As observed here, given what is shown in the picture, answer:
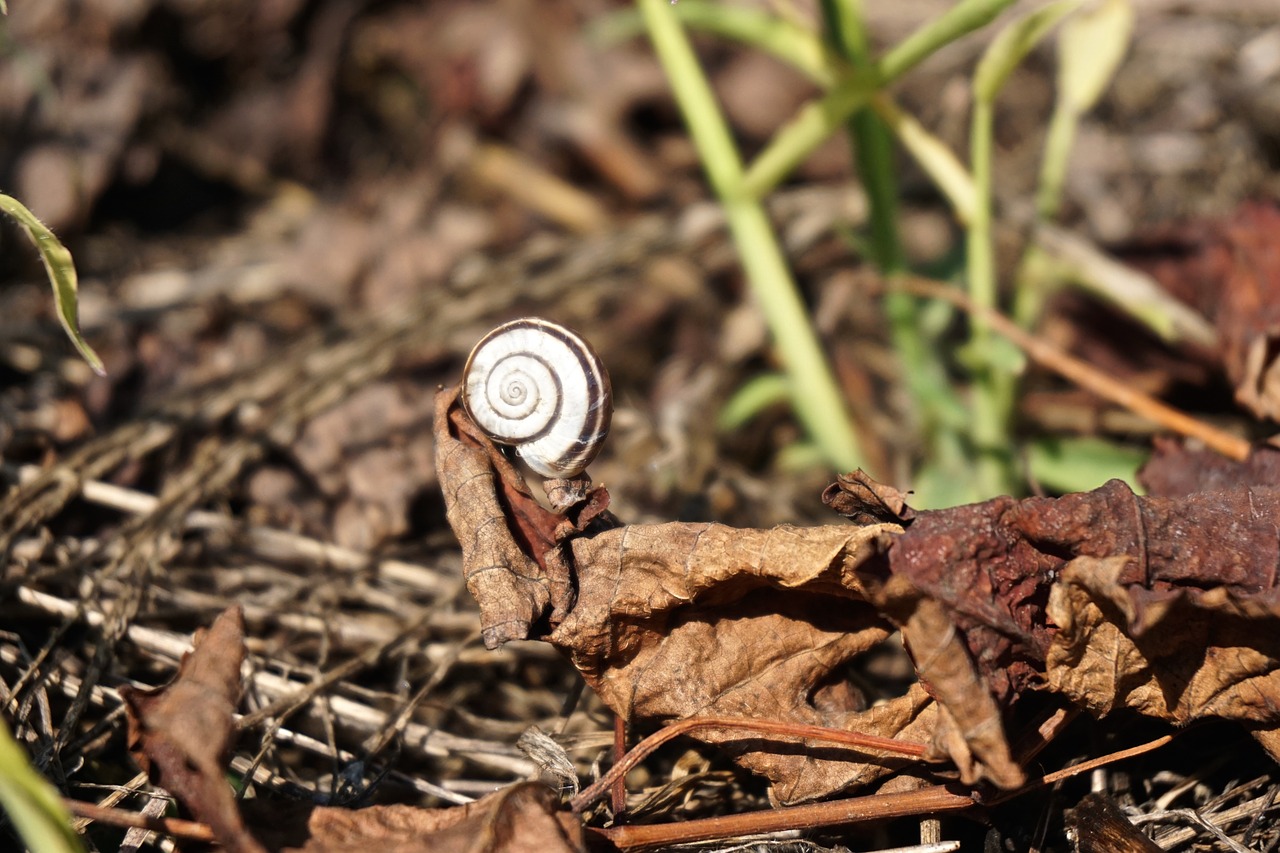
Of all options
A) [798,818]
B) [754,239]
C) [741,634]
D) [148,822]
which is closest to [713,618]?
[741,634]

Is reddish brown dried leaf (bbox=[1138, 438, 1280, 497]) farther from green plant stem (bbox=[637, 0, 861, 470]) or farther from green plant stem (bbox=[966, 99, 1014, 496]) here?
green plant stem (bbox=[637, 0, 861, 470])

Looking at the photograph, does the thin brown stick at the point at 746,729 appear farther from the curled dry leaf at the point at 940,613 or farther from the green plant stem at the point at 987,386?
the green plant stem at the point at 987,386

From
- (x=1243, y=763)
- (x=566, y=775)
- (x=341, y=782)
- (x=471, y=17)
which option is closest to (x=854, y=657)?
(x=566, y=775)

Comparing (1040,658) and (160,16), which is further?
(160,16)

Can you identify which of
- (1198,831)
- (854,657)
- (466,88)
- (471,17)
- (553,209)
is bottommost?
(1198,831)

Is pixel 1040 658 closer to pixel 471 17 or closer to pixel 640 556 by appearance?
pixel 640 556

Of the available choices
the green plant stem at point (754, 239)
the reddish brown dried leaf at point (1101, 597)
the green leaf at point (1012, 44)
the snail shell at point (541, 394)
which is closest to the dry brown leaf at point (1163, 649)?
the reddish brown dried leaf at point (1101, 597)
